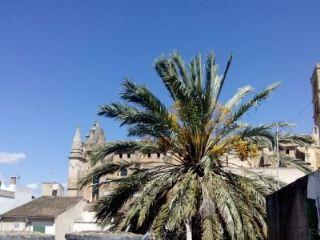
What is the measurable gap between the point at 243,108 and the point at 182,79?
87.6 inches

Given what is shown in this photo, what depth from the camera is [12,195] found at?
40.6 m

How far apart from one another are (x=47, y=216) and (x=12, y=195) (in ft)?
29.1

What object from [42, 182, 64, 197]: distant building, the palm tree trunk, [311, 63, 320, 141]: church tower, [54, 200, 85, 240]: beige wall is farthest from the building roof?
[311, 63, 320, 141]: church tower

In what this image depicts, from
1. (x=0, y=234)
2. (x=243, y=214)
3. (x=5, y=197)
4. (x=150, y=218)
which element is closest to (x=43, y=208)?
(x=5, y=197)

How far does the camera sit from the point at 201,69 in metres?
15.2

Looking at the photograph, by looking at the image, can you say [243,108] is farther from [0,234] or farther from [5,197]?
[5,197]

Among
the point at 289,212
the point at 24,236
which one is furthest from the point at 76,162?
the point at 24,236

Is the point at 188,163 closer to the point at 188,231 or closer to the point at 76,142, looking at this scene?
the point at 188,231

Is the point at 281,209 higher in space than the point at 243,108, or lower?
lower

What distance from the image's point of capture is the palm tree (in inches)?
513

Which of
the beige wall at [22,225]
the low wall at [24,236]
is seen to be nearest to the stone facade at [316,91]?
the beige wall at [22,225]

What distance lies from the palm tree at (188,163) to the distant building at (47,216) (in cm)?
1883

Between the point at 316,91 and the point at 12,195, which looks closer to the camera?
the point at 12,195

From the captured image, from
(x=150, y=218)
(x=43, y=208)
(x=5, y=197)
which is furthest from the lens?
(x=5, y=197)
